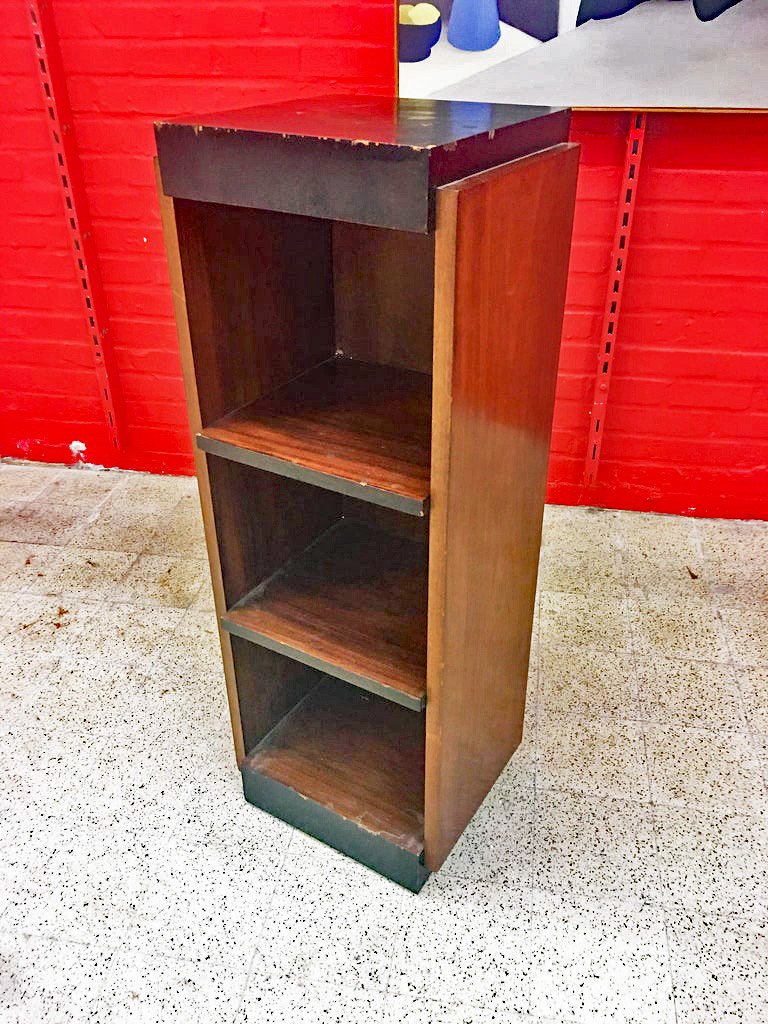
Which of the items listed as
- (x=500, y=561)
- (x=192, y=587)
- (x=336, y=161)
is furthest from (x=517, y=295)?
(x=192, y=587)

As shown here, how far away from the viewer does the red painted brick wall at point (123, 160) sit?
2203 millimetres

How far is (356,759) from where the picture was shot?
1.64 metres

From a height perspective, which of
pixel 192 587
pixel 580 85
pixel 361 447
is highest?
pixel 580 85

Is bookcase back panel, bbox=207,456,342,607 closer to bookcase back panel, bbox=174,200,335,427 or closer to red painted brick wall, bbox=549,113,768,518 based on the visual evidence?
bookcase back panel, bbox=174,200,335,427

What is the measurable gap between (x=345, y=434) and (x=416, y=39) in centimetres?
136

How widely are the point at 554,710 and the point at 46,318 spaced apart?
210 centimetres

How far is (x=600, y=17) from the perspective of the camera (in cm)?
203

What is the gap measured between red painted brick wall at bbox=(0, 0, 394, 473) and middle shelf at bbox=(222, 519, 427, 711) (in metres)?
1.34

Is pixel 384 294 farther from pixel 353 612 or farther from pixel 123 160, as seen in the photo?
pixel 123 160

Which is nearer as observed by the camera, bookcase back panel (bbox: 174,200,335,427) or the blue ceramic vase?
bookcase back panel (bbox: 174,200,335,427)

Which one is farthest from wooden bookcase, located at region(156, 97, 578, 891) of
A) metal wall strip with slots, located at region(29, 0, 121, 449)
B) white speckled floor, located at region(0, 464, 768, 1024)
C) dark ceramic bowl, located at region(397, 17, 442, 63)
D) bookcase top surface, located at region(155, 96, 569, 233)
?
metal wall strip with slots, located at region(29, 0, 121, 449)

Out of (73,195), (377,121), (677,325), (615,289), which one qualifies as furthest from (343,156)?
(73,195)

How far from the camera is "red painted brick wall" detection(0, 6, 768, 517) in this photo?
2.19m

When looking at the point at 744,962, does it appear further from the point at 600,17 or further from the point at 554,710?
the point at 600,17
